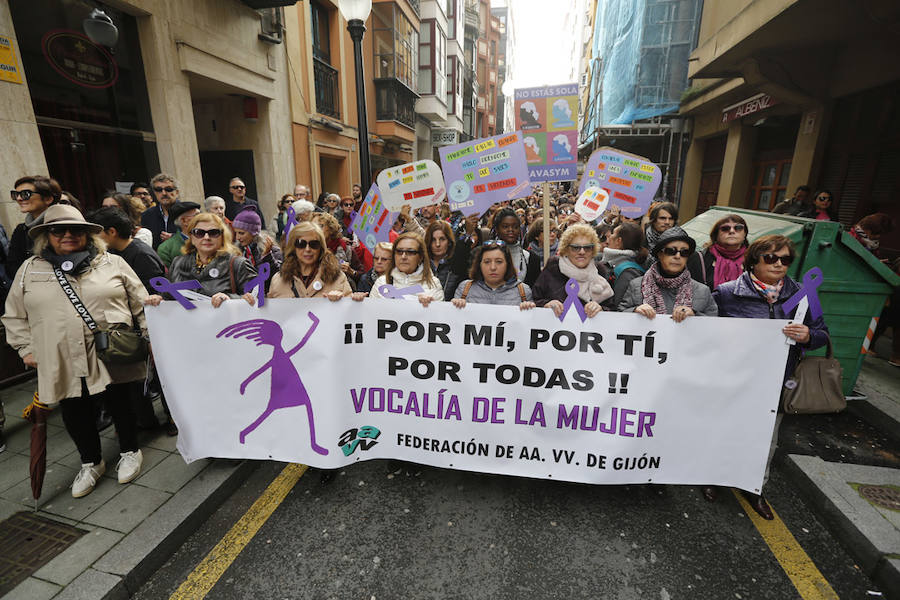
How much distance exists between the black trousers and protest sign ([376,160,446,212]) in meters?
2.82

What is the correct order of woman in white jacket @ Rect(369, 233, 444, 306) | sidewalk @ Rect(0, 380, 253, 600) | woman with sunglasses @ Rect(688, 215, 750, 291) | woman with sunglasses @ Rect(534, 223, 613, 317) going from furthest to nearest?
woman with sunglasses @ Rect(688, 215, 750, 291), woman in white jacket @ Rect(369, 233, 444, 306), woman with sunglasses @ Rect(534, 223, 613, 317), sidewalk @ Rect(0, 380, 253, 600)

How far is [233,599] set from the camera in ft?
7.23

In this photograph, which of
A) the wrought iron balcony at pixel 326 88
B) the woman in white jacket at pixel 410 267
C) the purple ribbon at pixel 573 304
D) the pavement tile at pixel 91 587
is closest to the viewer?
the pavement tile at pixel 91 587

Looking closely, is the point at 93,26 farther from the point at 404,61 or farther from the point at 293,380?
the point at 404,61

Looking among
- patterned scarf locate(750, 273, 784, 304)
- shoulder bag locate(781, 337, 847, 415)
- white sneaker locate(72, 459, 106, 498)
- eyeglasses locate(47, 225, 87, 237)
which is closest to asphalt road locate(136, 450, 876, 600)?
shoulder bag locate(781, 337, 847, 415)

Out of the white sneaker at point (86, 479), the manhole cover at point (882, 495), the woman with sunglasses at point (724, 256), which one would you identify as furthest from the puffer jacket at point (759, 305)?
the white sneaker at point (86, 479)

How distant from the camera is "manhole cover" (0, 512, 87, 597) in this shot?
2.25m

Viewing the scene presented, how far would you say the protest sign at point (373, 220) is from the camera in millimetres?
4883

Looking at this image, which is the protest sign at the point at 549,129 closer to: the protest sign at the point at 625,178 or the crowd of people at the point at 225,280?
the protest sign at the point at 625,178

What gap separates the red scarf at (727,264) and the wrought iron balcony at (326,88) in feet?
37.9

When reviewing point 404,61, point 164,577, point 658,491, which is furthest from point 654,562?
point 404,61

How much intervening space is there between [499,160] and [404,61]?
15.3 meters

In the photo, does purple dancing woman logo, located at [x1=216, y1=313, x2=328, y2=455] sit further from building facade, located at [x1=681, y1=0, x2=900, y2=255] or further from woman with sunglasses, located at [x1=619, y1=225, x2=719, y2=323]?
building facade, located at [x1=681, y1=0, x2=900, y2=255]

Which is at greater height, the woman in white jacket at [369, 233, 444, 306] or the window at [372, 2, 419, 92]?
the window at [372, 2, 419, 92]
